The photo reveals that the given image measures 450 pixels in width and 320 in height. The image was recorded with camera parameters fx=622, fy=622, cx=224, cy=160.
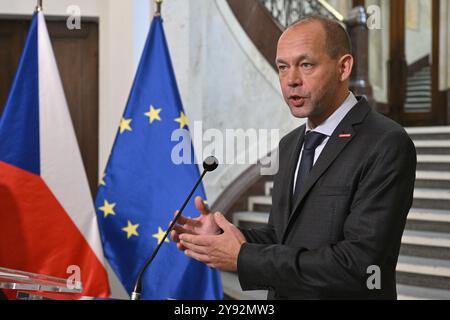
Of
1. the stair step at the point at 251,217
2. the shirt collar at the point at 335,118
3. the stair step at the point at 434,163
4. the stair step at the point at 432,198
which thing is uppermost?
the shirt collar at the point at 335,118

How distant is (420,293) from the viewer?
4203 millimetres

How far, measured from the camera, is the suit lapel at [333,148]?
1.72 m

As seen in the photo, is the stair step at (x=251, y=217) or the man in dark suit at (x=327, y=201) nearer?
the man in dark suit at (x=327, y=201)

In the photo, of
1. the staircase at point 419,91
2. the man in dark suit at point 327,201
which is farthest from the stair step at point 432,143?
the man in dark suit at point 327,201

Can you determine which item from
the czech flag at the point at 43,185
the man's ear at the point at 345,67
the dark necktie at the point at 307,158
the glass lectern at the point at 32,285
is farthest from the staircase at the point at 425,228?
the glass lectern at the point at 32,285

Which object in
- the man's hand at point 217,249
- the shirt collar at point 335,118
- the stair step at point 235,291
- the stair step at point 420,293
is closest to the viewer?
the man's hand at point 217,249

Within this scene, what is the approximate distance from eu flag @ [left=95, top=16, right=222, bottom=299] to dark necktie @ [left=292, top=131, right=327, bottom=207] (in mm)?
1864

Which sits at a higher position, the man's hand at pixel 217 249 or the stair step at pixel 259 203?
the man's hand at pixel 217 249

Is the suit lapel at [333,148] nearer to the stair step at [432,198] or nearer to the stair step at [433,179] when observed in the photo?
the stair step at [432,198]

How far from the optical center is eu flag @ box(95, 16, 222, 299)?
12.0ft

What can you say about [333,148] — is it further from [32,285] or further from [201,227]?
[32,285]

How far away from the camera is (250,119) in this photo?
18.6 feet

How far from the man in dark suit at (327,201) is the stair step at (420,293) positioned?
258 centimetres

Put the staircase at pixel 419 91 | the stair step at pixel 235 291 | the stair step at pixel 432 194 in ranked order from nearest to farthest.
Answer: the stair step at pixel 235 291 < the stair step at pixel 432 194 < the staircase at pixel 419 91
